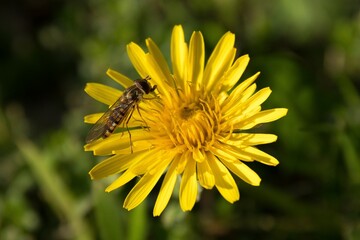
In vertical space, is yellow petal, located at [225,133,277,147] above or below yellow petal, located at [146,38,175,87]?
below

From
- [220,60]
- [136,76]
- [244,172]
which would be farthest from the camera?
[136,76]

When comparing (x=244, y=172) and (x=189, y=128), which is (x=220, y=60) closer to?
(x=189, y=128)

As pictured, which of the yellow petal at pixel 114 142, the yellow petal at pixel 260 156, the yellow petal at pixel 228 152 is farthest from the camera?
the yellow petal at pixel 114 142

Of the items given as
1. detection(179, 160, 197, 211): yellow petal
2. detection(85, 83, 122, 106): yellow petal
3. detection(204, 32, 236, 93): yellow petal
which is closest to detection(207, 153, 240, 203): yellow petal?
detection(179, 160, 197, 211): yellow petal

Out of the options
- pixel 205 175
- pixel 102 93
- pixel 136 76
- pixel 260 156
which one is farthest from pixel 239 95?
pixel 136 76

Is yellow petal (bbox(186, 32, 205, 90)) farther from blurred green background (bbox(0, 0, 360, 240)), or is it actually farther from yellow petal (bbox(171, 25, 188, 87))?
blurred green background (bbox(0, 0, 360, 240))

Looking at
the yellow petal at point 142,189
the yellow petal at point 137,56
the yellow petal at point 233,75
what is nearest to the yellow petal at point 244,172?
the yellow petal at point 142,189

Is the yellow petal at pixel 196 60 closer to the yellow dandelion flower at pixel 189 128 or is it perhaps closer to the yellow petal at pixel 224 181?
the yellow dandelion flower at pixel 189 128

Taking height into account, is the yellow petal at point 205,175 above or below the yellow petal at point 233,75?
below
